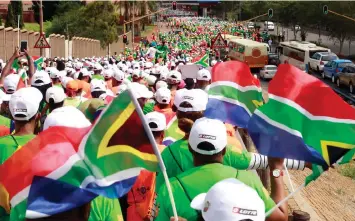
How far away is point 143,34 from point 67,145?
9333 cm

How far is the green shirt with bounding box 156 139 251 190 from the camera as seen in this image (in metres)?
5.16

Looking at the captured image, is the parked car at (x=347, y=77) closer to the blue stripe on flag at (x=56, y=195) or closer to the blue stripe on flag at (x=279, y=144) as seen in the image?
the blue stripe on flag at (x=279, y=144)

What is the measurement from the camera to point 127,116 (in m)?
3.71

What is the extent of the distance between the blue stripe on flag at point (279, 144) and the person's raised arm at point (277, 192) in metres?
0.11

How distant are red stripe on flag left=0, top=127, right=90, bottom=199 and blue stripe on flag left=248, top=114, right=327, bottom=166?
1.46 metres

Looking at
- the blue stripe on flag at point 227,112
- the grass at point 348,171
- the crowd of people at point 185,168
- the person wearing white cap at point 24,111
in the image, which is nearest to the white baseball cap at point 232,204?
the crowd of people at point 185,168

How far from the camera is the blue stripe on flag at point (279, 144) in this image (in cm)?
468

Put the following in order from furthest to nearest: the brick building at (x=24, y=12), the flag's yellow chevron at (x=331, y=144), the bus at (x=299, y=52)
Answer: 1. the brick building at (x=24, y=12)
2. the bus at (x=299, y=52)
3. the flag's yellow chevron at (x=331, y=144)

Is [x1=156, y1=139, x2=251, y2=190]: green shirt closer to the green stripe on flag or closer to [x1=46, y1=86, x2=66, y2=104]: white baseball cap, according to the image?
the green stripe on flag

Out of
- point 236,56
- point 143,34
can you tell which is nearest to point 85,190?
point 236,56

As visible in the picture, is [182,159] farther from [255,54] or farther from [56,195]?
[255,54]

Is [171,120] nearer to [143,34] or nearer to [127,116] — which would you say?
[127,116]

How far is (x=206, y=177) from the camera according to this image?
4.20 meters

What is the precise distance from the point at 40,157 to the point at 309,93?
92.9 inches
